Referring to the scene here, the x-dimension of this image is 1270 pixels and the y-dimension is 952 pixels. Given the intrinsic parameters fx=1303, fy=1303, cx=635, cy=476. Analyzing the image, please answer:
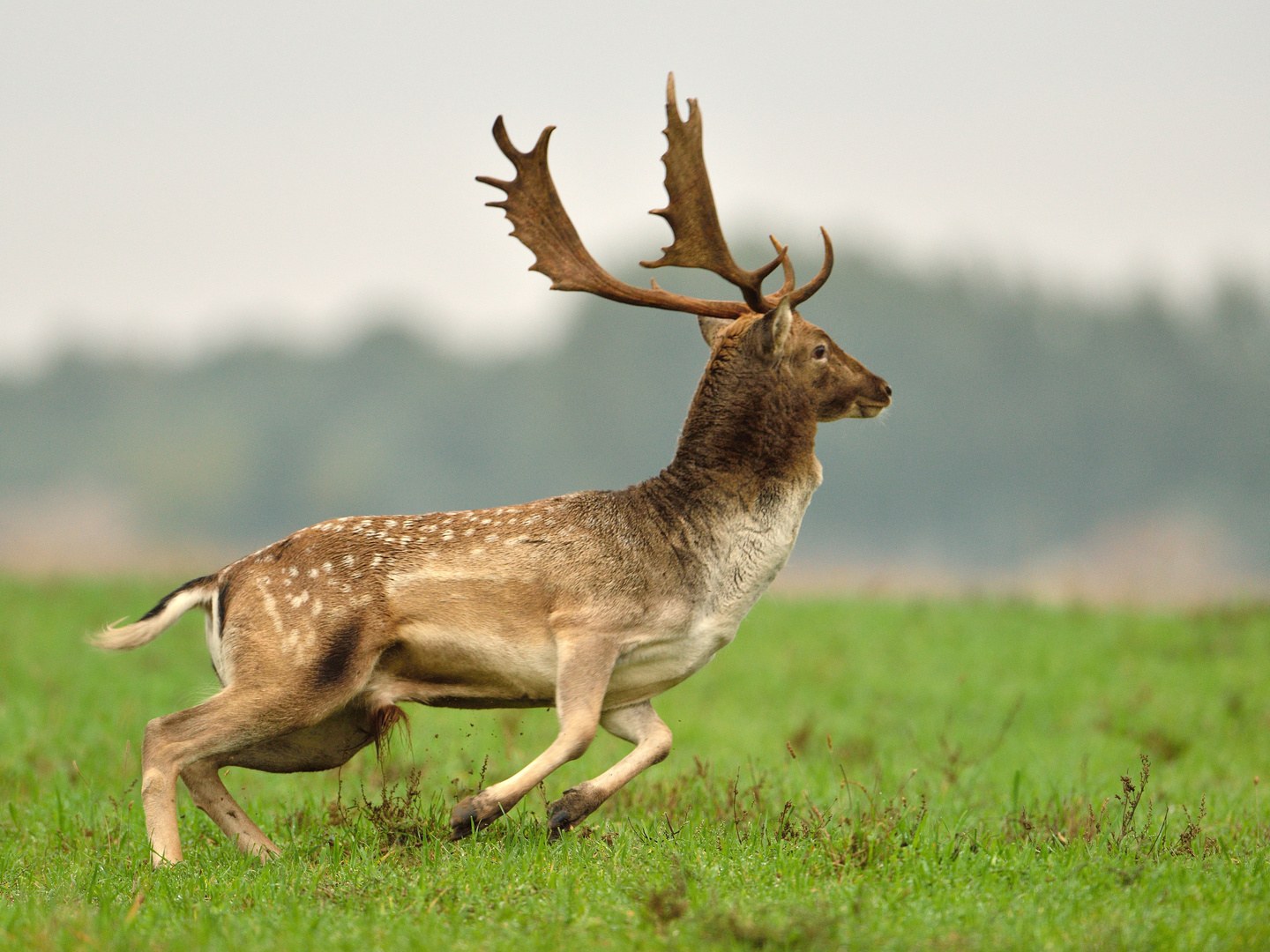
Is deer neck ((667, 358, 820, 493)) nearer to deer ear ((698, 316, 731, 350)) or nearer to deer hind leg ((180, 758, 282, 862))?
deer ear ((698, 316, 731, 350))

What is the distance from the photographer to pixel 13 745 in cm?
884

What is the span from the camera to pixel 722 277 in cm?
618

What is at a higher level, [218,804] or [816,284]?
[816,284]

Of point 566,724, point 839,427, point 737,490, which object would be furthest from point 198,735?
point 839,427

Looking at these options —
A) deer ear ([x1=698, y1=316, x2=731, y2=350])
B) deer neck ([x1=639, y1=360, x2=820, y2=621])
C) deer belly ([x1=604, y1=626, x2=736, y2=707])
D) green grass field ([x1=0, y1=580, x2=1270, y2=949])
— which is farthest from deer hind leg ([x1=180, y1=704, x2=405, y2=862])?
deer ear ([x1=698, y1=316, x2=731, y2=350])

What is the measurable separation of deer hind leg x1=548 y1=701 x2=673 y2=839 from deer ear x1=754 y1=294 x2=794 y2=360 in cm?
181

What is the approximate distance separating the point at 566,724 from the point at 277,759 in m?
1.55

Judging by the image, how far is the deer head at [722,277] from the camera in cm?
627

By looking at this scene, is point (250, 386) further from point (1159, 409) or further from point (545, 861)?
point (545, 861)

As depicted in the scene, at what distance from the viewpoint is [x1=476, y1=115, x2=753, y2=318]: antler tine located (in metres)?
6.62

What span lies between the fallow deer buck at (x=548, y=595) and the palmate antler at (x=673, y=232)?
1cm

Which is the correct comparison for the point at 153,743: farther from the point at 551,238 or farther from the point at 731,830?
the point at 551,238

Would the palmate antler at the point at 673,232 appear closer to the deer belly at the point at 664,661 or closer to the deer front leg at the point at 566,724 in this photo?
the deer belly at the point at 664,661

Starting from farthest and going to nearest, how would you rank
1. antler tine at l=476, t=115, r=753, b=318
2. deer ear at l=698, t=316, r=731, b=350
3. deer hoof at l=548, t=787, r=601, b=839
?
deer ear at l=698, t=316, r=731, b=350
antler tine at l=476, t=115, r=753, b=318
deer hoof at l=548, t=787, r=601, b=839
